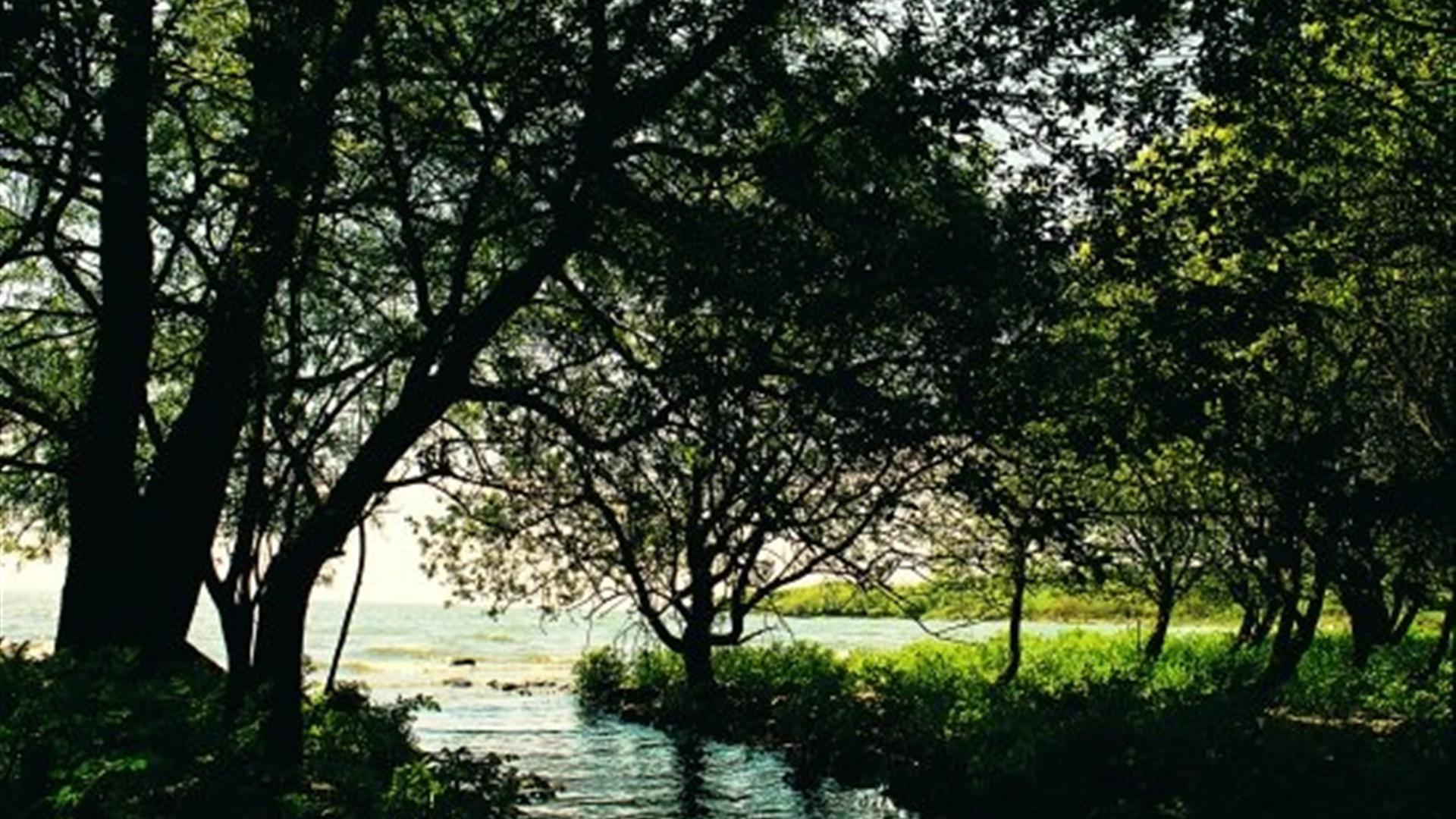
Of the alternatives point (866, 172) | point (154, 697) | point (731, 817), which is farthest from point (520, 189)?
point (731, 817)

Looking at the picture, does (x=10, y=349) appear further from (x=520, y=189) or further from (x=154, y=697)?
(x=520, y=189)

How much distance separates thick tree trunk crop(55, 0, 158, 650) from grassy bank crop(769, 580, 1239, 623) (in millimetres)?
8245

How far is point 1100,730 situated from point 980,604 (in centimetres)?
1899

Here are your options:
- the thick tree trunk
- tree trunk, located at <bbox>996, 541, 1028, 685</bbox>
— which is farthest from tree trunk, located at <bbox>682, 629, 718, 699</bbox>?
the thick tree trunk

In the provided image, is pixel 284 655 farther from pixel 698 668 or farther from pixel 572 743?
pixel 698 668

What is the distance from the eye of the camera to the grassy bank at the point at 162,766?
348 inches

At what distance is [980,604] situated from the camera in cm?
3641

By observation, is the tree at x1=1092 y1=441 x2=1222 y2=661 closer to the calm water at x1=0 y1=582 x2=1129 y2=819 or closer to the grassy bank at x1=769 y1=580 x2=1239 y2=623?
the grassy bank at x1=769 y1=580 x2=1239 y2=623

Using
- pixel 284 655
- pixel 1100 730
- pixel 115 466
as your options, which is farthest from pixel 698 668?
pixel 284 655

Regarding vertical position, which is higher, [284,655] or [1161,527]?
[1161,527]

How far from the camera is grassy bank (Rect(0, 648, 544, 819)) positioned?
8836 mm

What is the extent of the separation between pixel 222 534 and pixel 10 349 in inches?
246

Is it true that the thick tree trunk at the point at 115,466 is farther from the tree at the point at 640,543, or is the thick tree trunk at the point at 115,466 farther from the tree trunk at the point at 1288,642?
the tree trunk at the point at 1288,642

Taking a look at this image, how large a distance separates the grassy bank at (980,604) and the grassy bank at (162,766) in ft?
20.0
